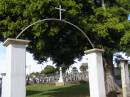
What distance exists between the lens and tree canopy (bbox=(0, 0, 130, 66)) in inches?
753

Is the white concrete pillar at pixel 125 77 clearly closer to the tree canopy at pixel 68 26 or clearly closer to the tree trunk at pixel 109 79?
the tree canopy at pixel 68 26

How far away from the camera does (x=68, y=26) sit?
2028 centimetres

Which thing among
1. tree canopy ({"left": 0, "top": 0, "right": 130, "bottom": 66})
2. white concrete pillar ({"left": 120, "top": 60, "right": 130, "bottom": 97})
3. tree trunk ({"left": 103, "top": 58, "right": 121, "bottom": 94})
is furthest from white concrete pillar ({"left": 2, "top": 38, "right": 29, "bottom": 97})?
tree trunk ({"left": 103, "top": 58, "right": 121, "bottom": 94})

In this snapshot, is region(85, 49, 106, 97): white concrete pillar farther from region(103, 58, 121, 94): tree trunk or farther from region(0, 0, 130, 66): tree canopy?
region(103, 58, 121, 94): tree trunk

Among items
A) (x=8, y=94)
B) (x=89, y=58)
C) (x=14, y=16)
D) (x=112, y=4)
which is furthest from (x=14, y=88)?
(x=112, y=4)

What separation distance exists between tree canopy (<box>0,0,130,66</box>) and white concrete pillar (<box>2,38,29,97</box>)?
18.8 feet

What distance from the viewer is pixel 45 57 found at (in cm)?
2456

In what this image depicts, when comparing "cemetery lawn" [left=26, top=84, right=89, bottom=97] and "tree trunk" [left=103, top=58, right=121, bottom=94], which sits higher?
"tree trunk" [left=103, top=58, right=121, bottom=94]

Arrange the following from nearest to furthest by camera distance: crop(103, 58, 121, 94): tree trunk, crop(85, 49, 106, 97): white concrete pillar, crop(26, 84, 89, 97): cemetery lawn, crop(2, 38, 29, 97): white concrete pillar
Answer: crop(2, 38, 29, 97): white concrete pillar < crop(85, 49, 106, 97): white concrete pillar < crop(103, 58, 121, 94): tree trunk < crop(26, 84, 89, 97): cemetery lawn

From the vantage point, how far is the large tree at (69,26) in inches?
754

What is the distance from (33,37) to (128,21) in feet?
20.2

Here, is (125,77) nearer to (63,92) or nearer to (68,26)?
(68,26)

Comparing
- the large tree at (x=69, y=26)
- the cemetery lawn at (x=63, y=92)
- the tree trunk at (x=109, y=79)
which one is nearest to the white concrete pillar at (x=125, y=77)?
the large tree at (x=69, y=26)

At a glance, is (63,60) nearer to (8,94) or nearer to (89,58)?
(89,58)
